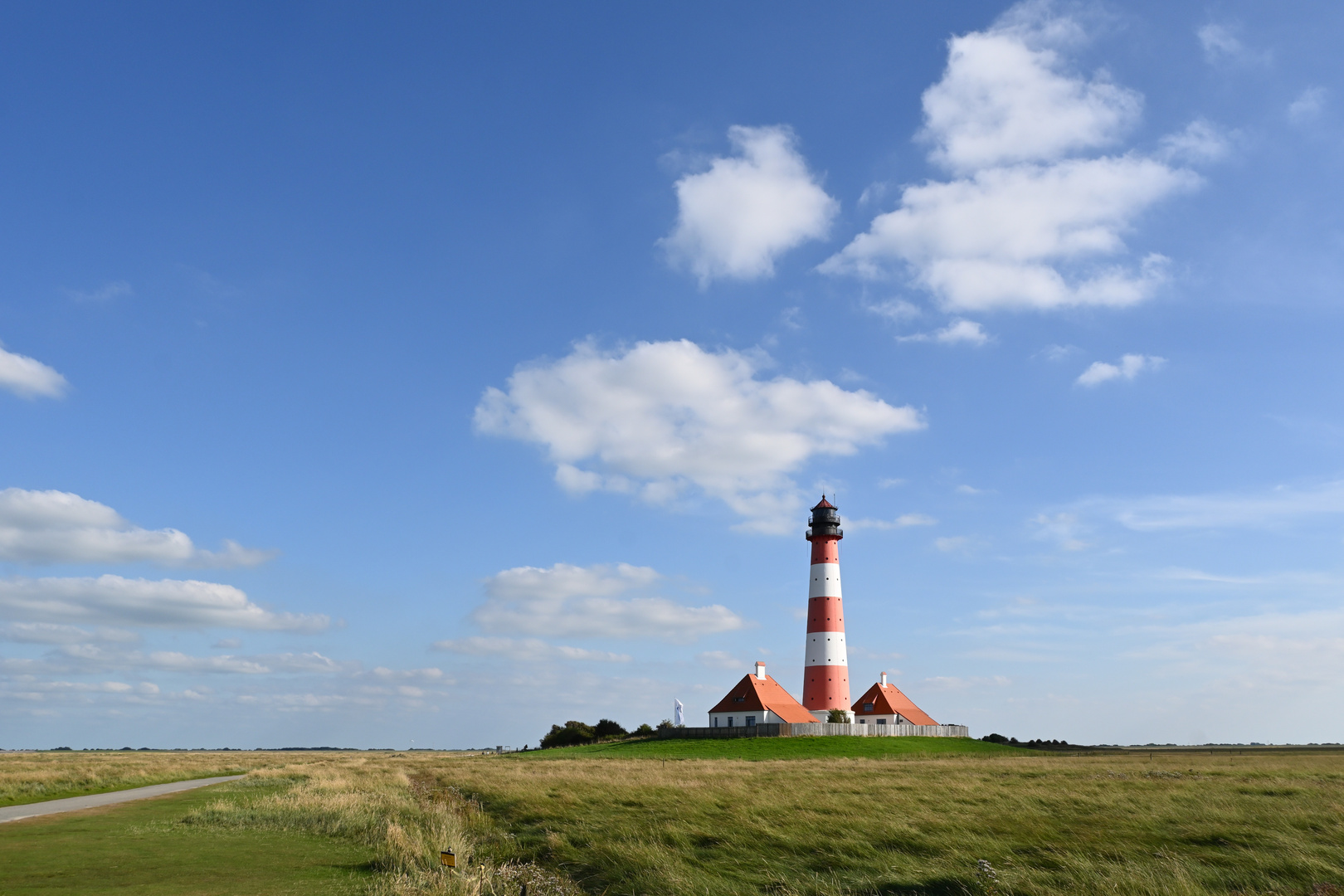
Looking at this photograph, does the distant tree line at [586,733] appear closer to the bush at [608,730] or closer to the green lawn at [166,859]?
the bush at [608,730]

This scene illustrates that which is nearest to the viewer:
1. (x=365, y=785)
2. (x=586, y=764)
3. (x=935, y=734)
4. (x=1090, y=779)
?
(x=1090, y=779)

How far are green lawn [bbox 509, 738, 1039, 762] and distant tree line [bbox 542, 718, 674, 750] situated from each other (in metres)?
9.88

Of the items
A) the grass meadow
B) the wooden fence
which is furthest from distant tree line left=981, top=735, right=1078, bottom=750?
the grass meadow

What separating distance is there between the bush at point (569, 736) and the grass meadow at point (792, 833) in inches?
1871

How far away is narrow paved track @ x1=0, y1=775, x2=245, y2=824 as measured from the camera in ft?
78.3

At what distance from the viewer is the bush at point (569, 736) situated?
259 ft

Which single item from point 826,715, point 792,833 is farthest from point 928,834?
point 826,715

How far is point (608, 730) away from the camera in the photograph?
261 ft

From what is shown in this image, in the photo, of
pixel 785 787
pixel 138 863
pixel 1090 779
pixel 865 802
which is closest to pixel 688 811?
pixel 865 802

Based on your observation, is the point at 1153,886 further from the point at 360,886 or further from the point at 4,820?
the point at 4,820

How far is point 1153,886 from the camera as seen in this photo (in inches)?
427

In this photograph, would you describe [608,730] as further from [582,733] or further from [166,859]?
[166,859]

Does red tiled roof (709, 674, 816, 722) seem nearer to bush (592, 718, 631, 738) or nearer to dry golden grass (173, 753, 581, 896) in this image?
bush (592, 718, 631, 738)

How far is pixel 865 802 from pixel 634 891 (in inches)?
435
